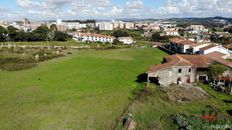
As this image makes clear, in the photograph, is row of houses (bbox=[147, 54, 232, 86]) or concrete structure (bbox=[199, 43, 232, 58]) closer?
row of houses (bbox=[147, 54, 232, 86])

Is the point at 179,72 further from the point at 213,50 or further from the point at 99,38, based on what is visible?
the point at 99,38

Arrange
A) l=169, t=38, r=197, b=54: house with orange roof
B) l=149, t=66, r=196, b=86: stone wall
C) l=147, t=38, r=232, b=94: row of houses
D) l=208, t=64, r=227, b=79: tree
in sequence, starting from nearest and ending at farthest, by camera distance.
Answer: l=208, t=64, r=227, b=79: tree → l=147, t=38, r=232, b=94: row of houses → l=149, t=66, r=196, b=86: stone wall → l=169, t=38, r=197, b=54: house with orange roof

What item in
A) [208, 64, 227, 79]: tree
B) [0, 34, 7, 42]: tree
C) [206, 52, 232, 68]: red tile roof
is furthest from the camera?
[0, 34, 7, 42]: tree

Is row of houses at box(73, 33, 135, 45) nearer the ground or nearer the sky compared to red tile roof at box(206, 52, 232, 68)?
nearer the sky

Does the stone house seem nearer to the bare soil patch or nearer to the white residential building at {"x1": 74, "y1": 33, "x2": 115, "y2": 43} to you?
the bare soil patch

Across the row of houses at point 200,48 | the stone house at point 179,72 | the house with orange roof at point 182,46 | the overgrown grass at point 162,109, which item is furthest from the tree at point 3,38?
the overgrown grass at point 162,109

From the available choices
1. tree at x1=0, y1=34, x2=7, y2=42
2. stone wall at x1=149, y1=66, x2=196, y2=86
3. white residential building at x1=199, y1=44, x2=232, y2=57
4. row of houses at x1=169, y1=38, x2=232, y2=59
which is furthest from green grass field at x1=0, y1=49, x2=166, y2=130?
tree at x1=0, y1=34, x2=7, y2=42
